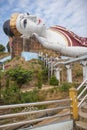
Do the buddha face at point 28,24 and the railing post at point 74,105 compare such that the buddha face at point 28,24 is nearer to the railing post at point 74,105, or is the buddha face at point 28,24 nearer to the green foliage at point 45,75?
the green foliage at point 45,75

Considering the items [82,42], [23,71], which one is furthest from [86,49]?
[23,71]

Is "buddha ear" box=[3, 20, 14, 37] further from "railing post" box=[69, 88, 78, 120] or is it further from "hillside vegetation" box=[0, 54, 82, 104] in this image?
"railing post" box=[69, 88, 78, 120]

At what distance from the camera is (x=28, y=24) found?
2406cm

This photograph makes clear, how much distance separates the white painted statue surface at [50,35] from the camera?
24125mm

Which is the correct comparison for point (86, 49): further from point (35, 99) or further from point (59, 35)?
point (35, 99)

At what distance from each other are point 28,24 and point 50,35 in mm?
2915

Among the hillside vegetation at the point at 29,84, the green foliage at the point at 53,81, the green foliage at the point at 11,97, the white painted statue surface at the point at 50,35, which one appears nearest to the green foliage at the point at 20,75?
the hillside vegetation at the point at 29,84

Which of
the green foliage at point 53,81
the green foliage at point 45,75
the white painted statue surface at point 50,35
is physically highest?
the white painted statue surface at point 50,35

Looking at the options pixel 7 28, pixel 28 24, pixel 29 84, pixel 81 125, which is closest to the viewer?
pixel 81 125

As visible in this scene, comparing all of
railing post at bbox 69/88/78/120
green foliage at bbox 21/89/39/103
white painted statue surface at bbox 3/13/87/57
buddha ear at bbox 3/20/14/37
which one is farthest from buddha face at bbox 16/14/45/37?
railing post at bbox 69/88/78/120

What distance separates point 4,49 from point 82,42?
10.8 metres

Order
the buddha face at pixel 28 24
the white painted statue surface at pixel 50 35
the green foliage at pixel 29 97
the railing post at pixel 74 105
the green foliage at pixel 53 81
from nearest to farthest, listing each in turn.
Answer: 1. the railing post at pixel 74 105
2. the green foliage at pixel 29 97
3. the green foliage at pixel 53 81
4. the buddha face at pixel 28 24
5. the white painted statue surface at pixel 50 35

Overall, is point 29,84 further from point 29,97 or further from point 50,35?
point 50,35

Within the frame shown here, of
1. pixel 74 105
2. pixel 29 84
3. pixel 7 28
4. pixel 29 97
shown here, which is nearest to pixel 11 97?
pixel 29 97
